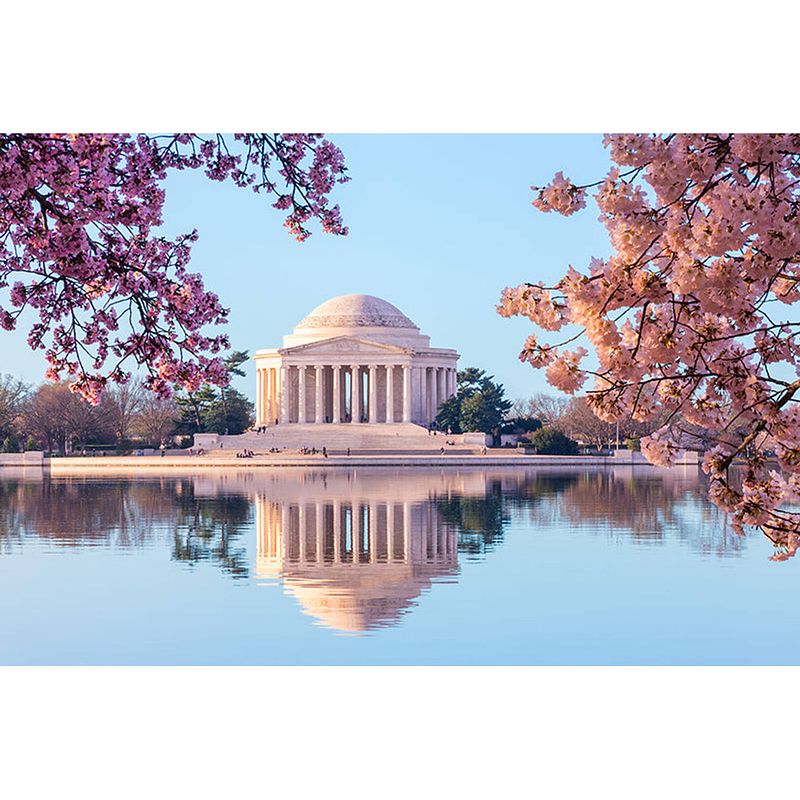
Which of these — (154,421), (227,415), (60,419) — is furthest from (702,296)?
(227,415)

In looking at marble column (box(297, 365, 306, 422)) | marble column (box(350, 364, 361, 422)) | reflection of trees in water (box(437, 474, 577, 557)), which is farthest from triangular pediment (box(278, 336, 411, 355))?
reflection of trees in water (box(437, 474, 577, 557))

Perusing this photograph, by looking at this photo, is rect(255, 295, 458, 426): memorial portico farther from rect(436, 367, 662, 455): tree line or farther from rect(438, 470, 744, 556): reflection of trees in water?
rect(438, 470, 744, 556): reflection of trees in water

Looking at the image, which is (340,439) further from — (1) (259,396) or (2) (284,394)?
(1) (259,396)

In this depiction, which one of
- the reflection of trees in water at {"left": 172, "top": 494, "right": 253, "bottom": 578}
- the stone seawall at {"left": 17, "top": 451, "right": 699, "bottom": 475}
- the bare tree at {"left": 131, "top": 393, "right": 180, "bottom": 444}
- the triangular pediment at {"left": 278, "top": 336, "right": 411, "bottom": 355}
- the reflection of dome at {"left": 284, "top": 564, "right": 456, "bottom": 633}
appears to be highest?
the triangular pediment at {"left": 278, "top": 336, "right": 411, "bottom": 355}

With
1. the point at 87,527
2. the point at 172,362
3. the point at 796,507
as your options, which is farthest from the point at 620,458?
the point at 172,362

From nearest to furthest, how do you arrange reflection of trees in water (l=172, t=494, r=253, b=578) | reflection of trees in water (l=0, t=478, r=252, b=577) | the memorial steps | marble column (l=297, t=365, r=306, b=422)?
reflection of trees in water (l=172, t=494, r=253, b=578) < reflection of trees in water (l=0, t=478, r=252, b=577) < the memorial steps < marble column (l=297, t=365, r=306, b=422)

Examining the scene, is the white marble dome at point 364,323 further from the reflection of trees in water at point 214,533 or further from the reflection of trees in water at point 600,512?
the reflection of trees in water at point 214,533

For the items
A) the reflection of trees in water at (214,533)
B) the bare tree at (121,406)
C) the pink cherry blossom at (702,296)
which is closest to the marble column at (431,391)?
the bare tree at (121,406)

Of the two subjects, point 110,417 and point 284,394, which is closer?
point 110,417
